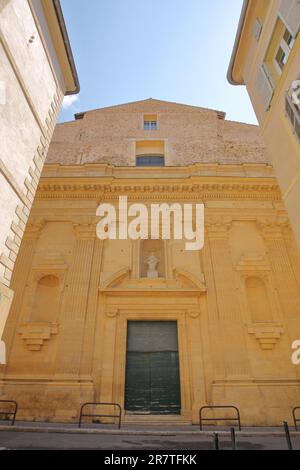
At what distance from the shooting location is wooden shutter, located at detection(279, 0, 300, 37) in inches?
238

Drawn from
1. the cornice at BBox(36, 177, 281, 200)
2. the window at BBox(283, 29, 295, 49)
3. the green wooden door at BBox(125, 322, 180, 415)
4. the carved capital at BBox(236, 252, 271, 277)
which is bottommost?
the green wooden door at BBox(125, 322, 180, 415)

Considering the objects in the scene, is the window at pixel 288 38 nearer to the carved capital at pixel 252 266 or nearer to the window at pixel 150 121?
the carved capital at pixel 252 266

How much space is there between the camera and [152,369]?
10570 millimetres

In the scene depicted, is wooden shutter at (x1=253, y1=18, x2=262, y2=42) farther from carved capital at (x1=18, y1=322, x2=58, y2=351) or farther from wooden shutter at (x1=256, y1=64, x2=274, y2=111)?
carved capital at (x1=18, y1=322, x2=58, y2=351)

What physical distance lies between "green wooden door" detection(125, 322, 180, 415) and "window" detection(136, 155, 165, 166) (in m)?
8.75

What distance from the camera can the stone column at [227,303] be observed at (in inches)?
399

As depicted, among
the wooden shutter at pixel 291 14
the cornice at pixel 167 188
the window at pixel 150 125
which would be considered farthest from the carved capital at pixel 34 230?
the wooden shutter at pixel 291 14

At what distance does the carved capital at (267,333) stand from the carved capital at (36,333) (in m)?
6.83

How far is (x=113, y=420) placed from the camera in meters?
9.27

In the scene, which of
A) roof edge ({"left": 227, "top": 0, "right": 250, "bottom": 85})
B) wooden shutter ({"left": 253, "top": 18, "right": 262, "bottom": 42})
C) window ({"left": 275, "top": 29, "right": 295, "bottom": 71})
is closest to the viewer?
window ({"left": 275, "top": 29, "right": 295, "bottom": 71})

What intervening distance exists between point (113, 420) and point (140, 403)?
1095 mm

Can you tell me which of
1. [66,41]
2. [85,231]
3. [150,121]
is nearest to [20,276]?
[85,231]

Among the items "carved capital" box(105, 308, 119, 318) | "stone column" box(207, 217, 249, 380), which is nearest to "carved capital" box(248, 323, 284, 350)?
"stone column" box(207, 217, 249, 380)

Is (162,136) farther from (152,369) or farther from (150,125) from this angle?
(152,369)
